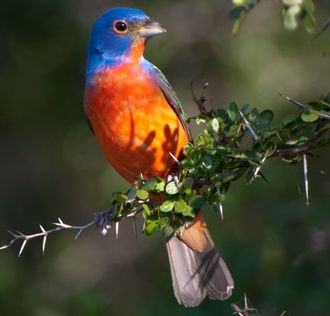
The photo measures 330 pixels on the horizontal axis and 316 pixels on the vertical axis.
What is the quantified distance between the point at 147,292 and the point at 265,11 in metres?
2.95

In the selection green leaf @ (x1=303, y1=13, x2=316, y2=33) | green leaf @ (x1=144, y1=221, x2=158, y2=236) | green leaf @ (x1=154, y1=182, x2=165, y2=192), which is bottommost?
green leaf @ (x1=144, y1=221, x2=158, y2=236)

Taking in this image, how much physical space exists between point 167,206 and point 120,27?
2148 mm

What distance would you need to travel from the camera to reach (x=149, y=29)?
223 inches

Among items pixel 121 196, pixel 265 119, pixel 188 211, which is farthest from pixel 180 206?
pixel 265 119

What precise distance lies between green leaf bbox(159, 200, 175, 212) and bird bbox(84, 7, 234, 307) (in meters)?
1.09

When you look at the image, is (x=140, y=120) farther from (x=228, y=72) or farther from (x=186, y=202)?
(x=228, y=72)

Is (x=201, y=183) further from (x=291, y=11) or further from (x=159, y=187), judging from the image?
(x=291, y=11)

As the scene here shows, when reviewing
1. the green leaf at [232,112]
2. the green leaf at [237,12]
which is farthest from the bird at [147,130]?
the green leaf at [237,12]

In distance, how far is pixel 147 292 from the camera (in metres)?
8.05

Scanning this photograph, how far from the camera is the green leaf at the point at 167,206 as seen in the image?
4.03 m

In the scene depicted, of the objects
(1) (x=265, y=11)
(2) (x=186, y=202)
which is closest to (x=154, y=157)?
(2) (x=186, y=202)

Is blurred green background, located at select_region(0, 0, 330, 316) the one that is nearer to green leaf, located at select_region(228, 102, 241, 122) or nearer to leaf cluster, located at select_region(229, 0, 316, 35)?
green leaf, located at select_region(228, 102, 241, 122)

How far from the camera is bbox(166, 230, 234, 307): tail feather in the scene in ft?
17.3

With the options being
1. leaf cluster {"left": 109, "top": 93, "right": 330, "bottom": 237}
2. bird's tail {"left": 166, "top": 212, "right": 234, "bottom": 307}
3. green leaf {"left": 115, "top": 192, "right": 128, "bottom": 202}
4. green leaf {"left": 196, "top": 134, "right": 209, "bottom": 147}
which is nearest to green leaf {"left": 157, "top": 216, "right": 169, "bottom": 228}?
leaf cluster {"left": 109, "top": 93, "right": 330, "bottom": 237}
